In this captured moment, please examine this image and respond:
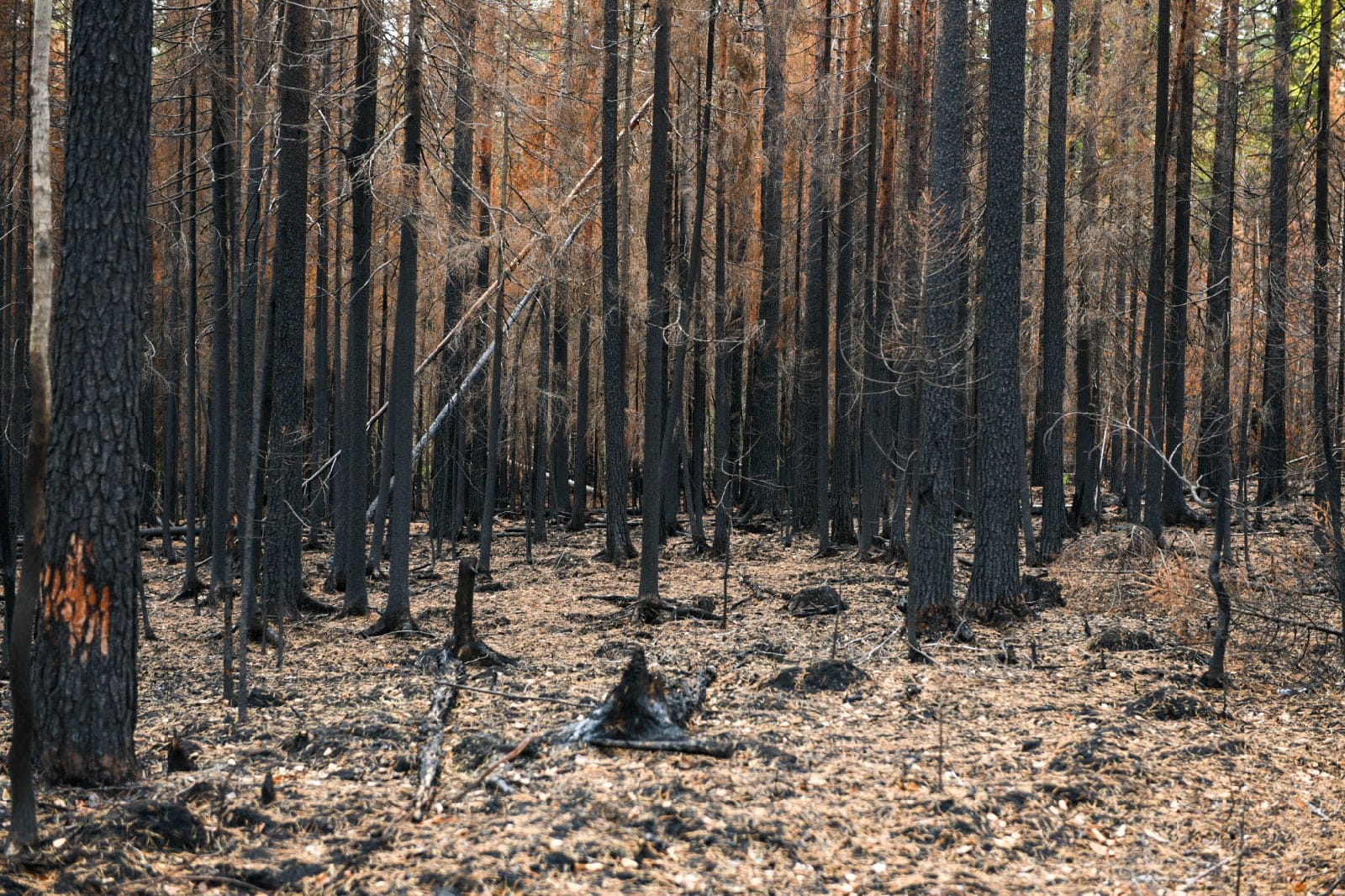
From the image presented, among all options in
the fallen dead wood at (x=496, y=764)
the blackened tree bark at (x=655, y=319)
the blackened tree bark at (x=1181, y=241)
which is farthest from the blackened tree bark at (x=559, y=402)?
the fallen dead wood at (x=496, y=764)

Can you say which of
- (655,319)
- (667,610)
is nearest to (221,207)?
(655,319)

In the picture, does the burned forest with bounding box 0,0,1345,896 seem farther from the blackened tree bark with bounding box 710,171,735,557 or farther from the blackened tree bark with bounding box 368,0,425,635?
the blackened tree bark with bounding box 710,171,735,557

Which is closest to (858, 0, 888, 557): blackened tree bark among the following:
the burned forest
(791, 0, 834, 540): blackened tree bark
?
the burned forest

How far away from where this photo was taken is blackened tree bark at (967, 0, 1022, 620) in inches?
394

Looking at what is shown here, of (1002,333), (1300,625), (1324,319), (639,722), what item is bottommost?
(639,722)

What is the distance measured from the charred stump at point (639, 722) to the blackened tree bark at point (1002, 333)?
4734 millimetres

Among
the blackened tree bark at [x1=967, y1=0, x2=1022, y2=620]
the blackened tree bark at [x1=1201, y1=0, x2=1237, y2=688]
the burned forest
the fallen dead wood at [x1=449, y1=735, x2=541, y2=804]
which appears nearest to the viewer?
the burned forest

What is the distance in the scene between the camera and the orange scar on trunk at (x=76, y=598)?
203 inches

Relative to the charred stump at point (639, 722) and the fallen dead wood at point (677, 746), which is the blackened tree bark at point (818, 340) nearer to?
the charred stump at point (639, 722)

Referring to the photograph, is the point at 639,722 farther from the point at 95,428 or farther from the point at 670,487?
the point at 670,487

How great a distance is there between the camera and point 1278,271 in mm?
11523

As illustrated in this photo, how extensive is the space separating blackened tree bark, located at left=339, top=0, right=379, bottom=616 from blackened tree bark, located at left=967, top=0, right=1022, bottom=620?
676 cm

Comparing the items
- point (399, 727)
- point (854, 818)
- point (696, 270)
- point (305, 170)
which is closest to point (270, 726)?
point (399, 727)

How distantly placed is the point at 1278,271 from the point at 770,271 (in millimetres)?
9545
